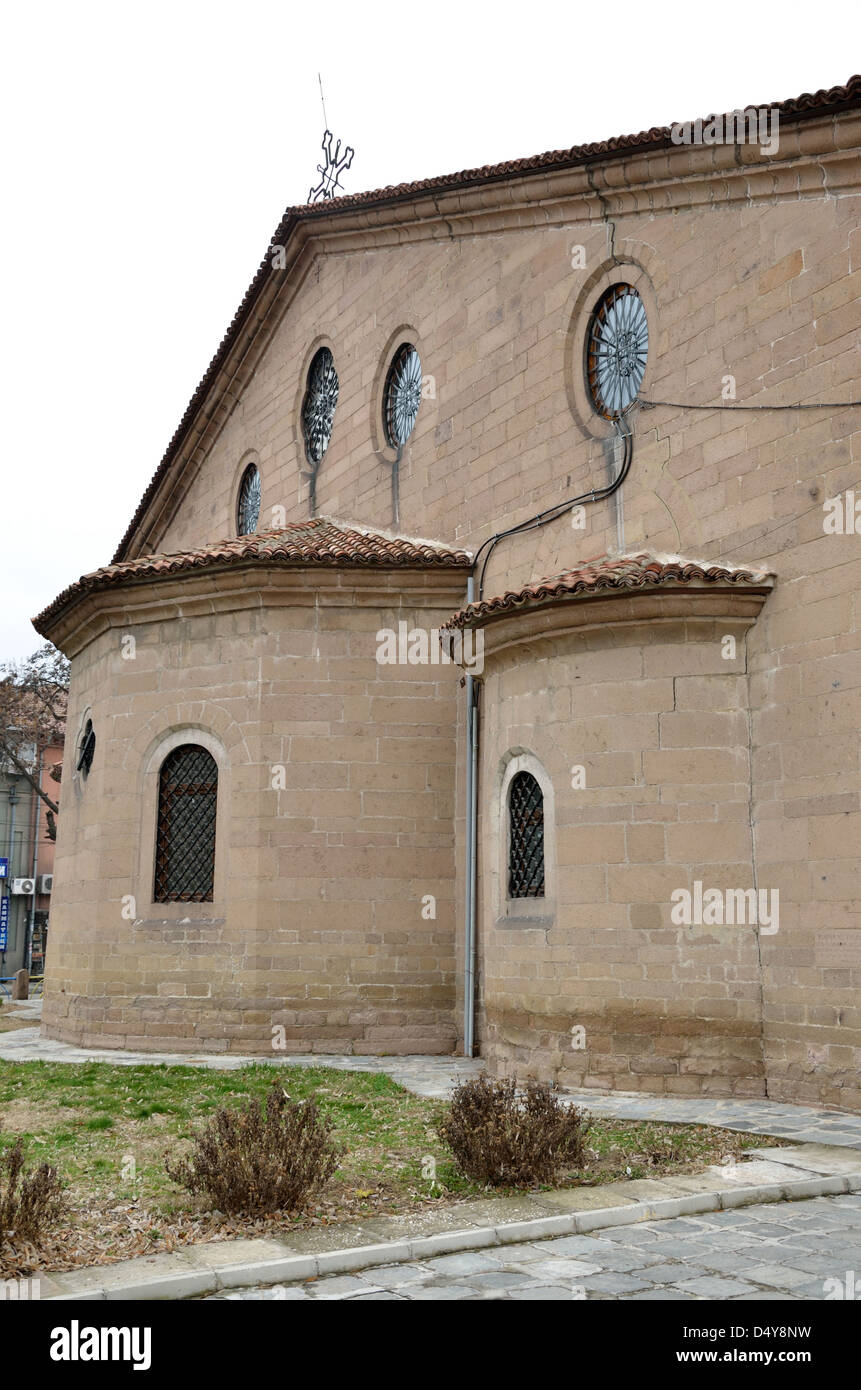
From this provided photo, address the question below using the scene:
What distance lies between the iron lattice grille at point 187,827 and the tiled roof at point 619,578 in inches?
163

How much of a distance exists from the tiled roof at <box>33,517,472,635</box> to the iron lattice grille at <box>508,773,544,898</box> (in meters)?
3.18

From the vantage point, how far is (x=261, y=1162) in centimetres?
625

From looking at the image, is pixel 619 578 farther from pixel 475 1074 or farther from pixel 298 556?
pixel 475 1074

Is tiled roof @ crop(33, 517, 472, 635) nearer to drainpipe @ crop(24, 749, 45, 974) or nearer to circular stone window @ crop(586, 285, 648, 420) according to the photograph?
circular stone window @ crop(586, 285, 648, 420)

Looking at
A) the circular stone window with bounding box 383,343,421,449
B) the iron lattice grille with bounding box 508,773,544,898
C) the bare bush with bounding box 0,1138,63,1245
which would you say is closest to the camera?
the bare bush with bounding box 0,1138,63,1245

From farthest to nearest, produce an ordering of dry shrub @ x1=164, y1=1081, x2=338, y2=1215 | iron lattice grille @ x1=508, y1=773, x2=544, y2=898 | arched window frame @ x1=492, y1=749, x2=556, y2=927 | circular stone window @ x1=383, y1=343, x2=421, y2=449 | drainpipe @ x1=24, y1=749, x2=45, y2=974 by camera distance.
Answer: drainpipe @ x1=24, y1=749, x2=45, y2=974, circular stone window @ x1=383, y1=343, x2=421, y2=449, iron lattice grille @ x1=508, y1=773, x2=544, y2=898, arched window frame @ x1=492, y1=749, x2=556, y2=927, dry shrub @ x1=164, y1=1081, x2=338, y2=1215

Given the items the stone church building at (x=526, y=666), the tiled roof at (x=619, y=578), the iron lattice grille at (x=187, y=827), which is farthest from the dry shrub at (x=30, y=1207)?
the iron lattice grille at (x=187, y=827)

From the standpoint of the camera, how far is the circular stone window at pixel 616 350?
12539 mm

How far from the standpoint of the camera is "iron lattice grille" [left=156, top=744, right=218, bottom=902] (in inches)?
556

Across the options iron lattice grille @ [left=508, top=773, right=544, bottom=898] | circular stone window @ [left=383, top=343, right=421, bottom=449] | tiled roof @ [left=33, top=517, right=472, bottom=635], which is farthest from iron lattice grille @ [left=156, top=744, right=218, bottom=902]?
circular stone window @ [left=383, top=343, right=421, bottom=449]

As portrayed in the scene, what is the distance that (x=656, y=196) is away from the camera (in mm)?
12062

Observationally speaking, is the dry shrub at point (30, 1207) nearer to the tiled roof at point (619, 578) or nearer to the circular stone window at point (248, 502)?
the tiled roof at point (619, 578)

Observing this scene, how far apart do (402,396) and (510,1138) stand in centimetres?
1143
